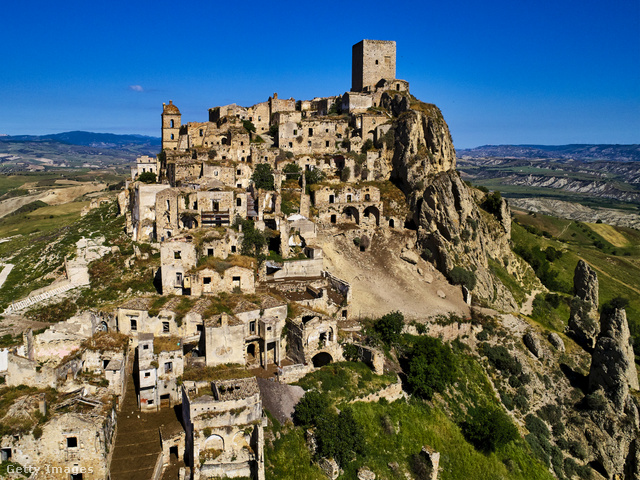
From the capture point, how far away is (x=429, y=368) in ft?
117

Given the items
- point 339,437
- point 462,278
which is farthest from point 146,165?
point 339,437

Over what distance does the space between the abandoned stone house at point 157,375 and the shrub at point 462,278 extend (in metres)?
29.4

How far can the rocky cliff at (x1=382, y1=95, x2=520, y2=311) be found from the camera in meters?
51.8

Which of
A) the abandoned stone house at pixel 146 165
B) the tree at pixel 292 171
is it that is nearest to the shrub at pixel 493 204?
the tree at pixel 292 171

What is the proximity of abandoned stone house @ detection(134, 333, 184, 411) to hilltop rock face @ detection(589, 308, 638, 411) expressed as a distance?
35.3m

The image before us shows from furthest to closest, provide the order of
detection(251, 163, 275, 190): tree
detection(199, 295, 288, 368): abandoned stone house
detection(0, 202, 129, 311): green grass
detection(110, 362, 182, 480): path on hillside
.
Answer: detection(251, 163, 275, 190): tree < detection(0, 202, 129, 311): green grass < detection(199, 295, 288, 368): abandoned stone house < detection(110, 362, 182, 480): path on hillside

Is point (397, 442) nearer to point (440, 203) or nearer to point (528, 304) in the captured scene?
point (440, 203)

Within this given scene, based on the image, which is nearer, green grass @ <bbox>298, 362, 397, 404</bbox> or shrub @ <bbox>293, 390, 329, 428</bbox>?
shrub @ <bbox>293, 390, 329, 428</bbox>

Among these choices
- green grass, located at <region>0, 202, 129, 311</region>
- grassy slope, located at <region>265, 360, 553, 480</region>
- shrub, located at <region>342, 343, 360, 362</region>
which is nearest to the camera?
grassy slope, located at <region>265, 360, 553, 480</region>

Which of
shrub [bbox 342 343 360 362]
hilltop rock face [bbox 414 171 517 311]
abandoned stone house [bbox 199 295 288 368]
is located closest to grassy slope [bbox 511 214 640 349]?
hilltop rock face [bbox 414 171 517 311]

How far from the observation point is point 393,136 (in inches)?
2277

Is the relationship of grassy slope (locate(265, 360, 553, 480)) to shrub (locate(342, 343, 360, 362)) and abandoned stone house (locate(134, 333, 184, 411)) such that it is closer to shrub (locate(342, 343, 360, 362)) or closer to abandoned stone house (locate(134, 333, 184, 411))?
shrub (locate(342, 343, 360, 362))

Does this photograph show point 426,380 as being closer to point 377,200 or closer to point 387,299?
point 387,299

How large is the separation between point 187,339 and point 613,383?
1377 inches
